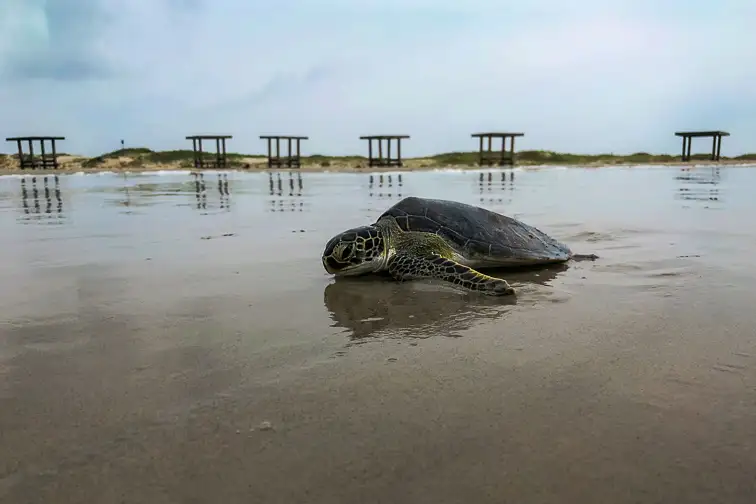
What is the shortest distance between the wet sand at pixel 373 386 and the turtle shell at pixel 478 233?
0.72ft

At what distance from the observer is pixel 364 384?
2176mm

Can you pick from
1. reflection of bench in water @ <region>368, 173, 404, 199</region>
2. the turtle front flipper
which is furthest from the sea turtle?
reflection of bench in water @ <region>368, 173, 404, 199</region>

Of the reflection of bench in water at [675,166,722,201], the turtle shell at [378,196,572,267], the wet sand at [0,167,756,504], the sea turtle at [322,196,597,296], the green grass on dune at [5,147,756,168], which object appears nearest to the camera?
the wet sand at [0,167,756,504]

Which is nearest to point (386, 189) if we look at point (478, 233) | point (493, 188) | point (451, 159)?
point (493, 188)

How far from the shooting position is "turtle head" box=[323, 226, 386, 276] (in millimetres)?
4449

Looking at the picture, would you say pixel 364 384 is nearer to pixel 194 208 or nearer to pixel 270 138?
pixel 194 208

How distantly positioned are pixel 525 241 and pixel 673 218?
4444 millimetres

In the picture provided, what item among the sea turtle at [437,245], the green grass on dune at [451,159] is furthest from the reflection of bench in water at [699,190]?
the green grass on dune at [451,159]

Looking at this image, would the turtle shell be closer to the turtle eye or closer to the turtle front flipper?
the turtle front flipper

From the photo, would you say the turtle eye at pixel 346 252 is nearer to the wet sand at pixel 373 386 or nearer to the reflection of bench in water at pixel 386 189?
the wet sand at pixel 373 386

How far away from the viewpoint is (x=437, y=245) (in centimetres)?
471

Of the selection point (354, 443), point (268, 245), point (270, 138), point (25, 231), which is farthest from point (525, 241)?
point (270, 138)

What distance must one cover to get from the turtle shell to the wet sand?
220 millimetres

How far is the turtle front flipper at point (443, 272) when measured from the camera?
3.81 metres
